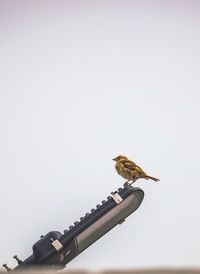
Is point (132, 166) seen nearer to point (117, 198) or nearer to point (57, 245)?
point (117, 198)

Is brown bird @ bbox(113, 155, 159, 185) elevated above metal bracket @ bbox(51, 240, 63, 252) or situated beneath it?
elevated above

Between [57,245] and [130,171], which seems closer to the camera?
[57,245]

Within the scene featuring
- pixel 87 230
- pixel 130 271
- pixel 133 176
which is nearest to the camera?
pixel 130 271

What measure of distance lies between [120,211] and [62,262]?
0.37m

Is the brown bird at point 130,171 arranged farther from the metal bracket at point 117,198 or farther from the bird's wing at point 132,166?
the metal bracket at point 117,198

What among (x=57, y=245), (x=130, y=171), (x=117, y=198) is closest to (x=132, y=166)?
(x=130, y=171)

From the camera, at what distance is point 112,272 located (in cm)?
39

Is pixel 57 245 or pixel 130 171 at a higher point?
pixel 130 171

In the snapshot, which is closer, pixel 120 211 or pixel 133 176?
pixel 120 211

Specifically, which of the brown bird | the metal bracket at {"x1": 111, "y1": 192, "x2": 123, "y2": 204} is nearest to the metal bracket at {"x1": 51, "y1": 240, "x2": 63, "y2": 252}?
the metal bracket at {"x1": 111, "y1": 192, "x2": 123, "y2": 204}

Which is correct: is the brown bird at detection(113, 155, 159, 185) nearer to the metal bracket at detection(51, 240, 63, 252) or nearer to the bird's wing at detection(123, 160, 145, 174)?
the bird's wing at detection(123, 160, 145, 174)

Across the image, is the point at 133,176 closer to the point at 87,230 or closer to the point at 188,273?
the point at 87,230

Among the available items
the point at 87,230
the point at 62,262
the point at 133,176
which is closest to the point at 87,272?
the point at 87,230

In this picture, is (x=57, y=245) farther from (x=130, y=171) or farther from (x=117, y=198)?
(x=130, y=171)
